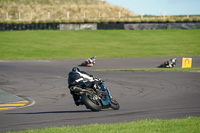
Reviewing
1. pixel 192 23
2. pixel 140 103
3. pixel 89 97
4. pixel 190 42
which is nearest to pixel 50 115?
pixel 89 97

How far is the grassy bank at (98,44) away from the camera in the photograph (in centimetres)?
4169

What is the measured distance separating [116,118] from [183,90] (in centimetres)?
765

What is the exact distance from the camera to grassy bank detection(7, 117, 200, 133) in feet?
31.3

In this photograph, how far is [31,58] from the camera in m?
38.9

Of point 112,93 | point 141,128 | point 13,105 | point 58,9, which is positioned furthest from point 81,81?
point 58,9

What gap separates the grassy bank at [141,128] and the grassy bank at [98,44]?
96.9 feet

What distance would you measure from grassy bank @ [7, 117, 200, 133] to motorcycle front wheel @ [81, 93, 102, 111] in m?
2.27

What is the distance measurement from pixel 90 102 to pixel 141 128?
3118 mm

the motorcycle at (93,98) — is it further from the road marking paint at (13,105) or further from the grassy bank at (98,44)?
the grassy bank at (98,44)

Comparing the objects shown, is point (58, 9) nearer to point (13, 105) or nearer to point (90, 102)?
point (13, 105)

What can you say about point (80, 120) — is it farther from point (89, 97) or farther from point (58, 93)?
point (58, 93)

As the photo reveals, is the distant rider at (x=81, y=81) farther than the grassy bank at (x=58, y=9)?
No

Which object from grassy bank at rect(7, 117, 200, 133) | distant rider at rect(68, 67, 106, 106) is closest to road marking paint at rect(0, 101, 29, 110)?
distant rider at rect(68, 67, 106, 106)

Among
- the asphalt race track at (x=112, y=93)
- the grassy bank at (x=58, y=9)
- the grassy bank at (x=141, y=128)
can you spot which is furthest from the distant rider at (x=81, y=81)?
the grassy bank at (x=58, y=9)
